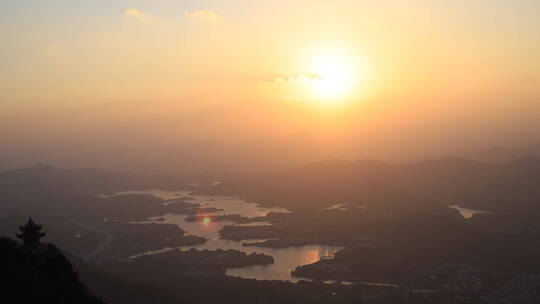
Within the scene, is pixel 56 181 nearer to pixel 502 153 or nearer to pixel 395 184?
pixel 395 184

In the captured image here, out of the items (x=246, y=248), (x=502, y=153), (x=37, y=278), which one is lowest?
(x=37, y=278)

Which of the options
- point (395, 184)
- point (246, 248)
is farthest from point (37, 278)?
point (395, 184)

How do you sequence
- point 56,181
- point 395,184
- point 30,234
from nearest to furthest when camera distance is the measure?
point 30,234 < point 395,184 < point 56,181

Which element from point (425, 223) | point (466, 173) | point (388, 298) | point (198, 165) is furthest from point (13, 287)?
point (198, 165)

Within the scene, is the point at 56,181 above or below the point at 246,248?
above

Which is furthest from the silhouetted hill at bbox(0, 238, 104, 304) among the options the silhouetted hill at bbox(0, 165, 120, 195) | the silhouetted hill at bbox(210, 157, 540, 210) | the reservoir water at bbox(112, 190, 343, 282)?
the silhouetted hill at bbox(0, 165, 120, 195)

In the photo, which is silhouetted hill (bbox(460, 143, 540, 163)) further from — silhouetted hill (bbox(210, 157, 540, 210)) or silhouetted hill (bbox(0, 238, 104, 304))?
silhouetted hill (bbox(0, 238, 104, 304))
